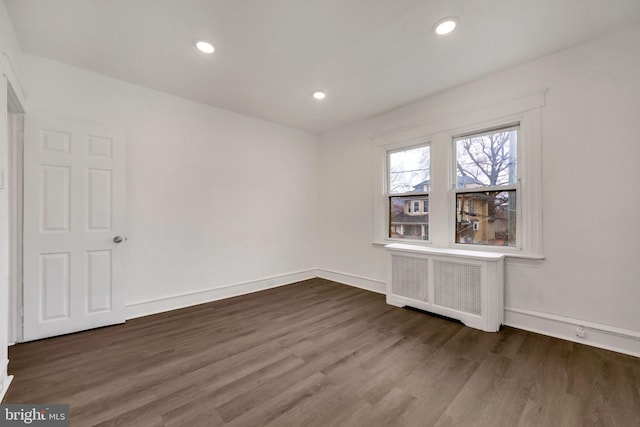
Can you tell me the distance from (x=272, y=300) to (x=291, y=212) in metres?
1.64

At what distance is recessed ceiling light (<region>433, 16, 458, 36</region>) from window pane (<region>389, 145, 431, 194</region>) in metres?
1.62

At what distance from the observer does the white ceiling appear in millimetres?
2031

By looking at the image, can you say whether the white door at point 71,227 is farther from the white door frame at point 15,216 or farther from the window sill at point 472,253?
the window sill at point 472,253

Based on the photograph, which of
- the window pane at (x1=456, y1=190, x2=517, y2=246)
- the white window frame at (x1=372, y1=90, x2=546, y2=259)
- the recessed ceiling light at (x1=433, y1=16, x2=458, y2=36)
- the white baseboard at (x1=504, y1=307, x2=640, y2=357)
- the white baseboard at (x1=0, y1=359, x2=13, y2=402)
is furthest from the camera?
the window pane at (x1=456, y1=190, x2=517, y2=246)

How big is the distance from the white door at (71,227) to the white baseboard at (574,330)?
173 inches

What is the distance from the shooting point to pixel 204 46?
2473 millimetres

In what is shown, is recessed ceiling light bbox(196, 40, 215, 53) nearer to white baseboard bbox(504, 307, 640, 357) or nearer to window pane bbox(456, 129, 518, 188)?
window pane bbox(456, 129, 518, 188)

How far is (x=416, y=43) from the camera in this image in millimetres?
2436

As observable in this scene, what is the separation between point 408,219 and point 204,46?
3310mm

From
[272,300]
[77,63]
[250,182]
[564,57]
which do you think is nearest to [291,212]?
[250,182]

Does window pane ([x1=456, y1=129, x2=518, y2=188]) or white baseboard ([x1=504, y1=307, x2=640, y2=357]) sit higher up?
window pane ([x1=456, y1=129, x2=518, y2=188])

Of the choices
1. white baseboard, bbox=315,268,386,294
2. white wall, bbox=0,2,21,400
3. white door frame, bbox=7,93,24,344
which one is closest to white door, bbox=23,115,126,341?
white door frame, bbox=7,93,24,344

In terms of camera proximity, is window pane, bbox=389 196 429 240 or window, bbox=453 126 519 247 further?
window pane, bbox=389 196 429 240

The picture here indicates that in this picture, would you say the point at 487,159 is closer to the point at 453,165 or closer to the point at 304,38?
the point at 453,165
